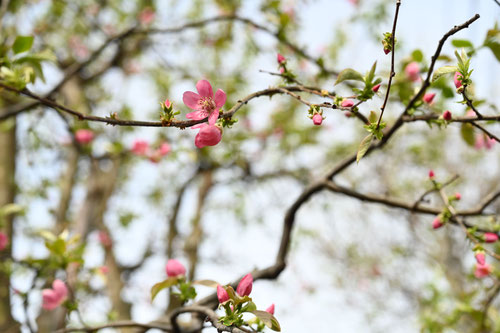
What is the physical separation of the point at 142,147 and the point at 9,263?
3.43 ft

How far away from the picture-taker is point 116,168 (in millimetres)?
4145

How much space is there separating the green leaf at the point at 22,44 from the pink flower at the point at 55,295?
0.87 m

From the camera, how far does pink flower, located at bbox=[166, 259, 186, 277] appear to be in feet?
4.39

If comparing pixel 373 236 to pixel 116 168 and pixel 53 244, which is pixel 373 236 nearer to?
pixel 116 168

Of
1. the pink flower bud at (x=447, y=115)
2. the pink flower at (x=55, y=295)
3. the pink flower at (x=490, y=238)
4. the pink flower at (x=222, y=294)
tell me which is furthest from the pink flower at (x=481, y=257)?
the pink flower at (x=55, y=295)

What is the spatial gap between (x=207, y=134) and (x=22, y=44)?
34.6 inches

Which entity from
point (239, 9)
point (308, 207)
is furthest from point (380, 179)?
point (239, 9)

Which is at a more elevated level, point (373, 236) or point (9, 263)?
point (373, 236)

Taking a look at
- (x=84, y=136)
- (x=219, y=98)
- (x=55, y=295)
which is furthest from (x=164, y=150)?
(x=219, y=98)

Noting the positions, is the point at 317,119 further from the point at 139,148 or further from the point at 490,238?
the point at 139,148

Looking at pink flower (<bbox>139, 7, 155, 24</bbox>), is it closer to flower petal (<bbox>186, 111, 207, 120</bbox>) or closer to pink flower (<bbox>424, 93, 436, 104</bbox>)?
pink flower (<bbox>424, 93, 436, 104</bbox>)

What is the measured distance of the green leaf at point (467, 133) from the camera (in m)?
1.44

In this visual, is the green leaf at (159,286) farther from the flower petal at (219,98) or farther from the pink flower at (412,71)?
the pink flower at (412,71)

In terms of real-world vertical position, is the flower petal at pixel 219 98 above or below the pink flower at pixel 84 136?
below
